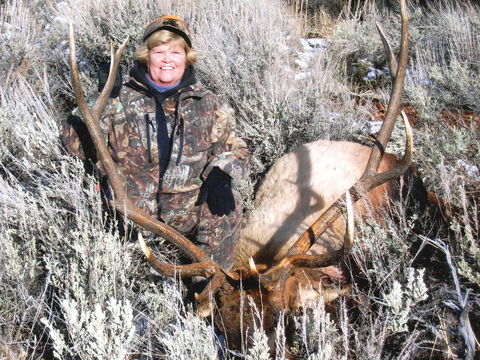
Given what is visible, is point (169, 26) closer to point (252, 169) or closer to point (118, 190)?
point (118, 190)

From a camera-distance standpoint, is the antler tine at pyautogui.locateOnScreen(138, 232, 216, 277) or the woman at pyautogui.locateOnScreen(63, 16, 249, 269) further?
the woman at pyautogui.locateOnScreen(63, 16, 249, 269)

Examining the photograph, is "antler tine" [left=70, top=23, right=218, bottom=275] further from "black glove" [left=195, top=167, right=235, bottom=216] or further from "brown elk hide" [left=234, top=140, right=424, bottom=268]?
"brown elk hide" [left=234, top=140, right=424, bottom=268]

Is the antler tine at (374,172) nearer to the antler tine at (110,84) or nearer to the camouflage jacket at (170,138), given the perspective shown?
the camouflage jacket at (170,138)

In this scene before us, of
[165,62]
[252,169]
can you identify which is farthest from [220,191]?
[252,169]

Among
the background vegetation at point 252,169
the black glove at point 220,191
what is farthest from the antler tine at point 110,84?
the black glove at point 220,191

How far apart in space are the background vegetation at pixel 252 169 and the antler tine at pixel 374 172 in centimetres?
28

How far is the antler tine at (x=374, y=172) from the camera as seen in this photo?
228 centimetres

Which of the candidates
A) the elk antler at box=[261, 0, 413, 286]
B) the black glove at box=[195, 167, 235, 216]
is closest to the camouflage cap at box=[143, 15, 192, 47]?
the black glove at box=[195, 167, 235, 216]

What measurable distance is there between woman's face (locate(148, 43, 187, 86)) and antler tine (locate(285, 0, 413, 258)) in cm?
151

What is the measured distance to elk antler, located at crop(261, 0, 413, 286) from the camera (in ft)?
6.89

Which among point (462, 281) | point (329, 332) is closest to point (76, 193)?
Result: point (329, 332)

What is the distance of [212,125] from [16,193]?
1622 millimetres

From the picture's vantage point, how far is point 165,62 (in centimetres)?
273

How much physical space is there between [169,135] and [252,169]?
1.29 meters
